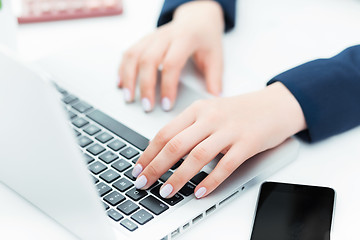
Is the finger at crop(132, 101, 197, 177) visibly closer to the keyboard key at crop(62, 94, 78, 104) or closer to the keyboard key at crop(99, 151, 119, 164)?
the keyboard key at crop(99, 151, 119, 164)

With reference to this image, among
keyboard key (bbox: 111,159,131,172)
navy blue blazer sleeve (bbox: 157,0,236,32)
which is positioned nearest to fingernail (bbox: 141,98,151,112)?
keyboard key (bbox: 111,159,131,172)

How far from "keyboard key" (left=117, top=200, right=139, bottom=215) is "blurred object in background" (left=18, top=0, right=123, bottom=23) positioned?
44cm

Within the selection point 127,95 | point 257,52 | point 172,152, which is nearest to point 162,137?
point 172,152

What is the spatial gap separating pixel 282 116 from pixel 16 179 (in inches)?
10.9

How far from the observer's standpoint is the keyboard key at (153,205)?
0.51 m

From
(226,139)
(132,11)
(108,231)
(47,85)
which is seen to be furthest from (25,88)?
(132,11)

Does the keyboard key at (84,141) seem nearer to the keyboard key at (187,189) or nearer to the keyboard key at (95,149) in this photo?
the keyboard key at (95,149)

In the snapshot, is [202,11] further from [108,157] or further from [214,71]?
[108,157]

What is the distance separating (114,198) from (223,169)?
106mm

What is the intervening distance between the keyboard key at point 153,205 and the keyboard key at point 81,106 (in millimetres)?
175

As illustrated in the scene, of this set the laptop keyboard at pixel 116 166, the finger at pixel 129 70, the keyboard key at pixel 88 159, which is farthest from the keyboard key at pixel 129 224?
the finger at pixel 129 70

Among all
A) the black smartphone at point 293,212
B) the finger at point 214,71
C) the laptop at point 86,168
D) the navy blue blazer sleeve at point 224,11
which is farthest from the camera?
the navy blue blazer sleeve at point 224,11

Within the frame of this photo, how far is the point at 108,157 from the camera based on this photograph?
0.58 metres

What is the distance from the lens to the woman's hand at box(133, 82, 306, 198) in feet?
1.75
